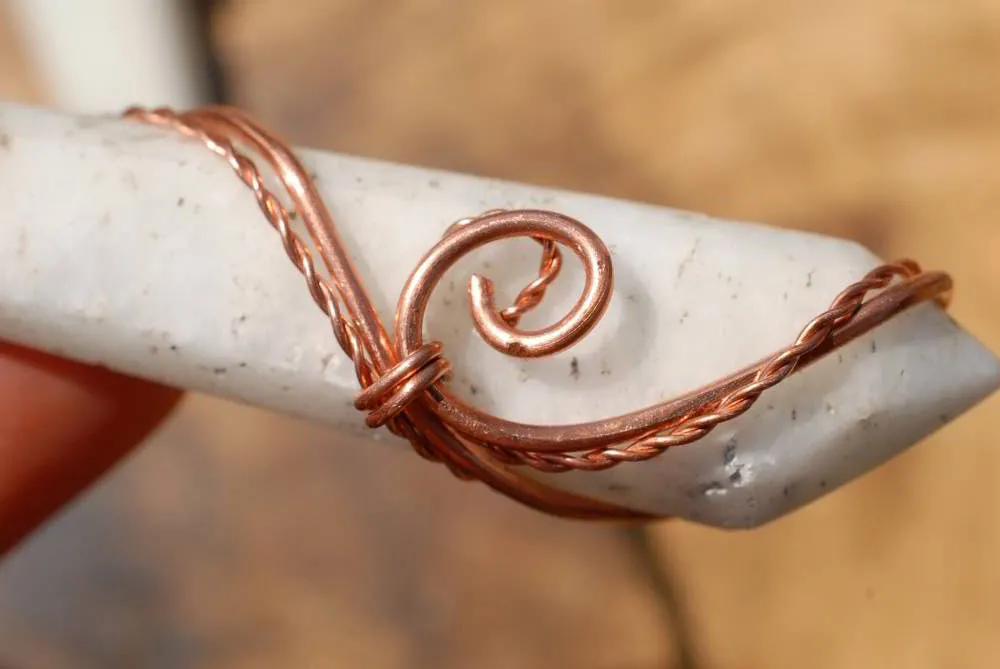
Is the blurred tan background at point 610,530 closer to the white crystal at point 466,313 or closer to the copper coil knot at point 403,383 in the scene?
the white crystal at point 466,313

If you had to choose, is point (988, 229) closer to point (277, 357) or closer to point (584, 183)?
point (584, 183)

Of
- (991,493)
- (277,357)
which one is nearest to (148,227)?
(277,357)

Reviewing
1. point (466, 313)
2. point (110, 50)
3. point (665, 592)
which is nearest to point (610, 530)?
point (665, 592)

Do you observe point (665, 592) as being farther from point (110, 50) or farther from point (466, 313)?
point (110, 50)

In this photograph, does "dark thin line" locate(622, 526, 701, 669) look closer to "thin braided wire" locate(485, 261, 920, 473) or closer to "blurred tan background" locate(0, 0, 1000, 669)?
"blurred tan background" locate(0, 0, 1000, 669)

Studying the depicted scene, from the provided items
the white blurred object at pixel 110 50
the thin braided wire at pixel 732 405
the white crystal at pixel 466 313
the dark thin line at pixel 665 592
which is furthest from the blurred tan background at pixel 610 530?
the thin braided wire at pixel 732 405
